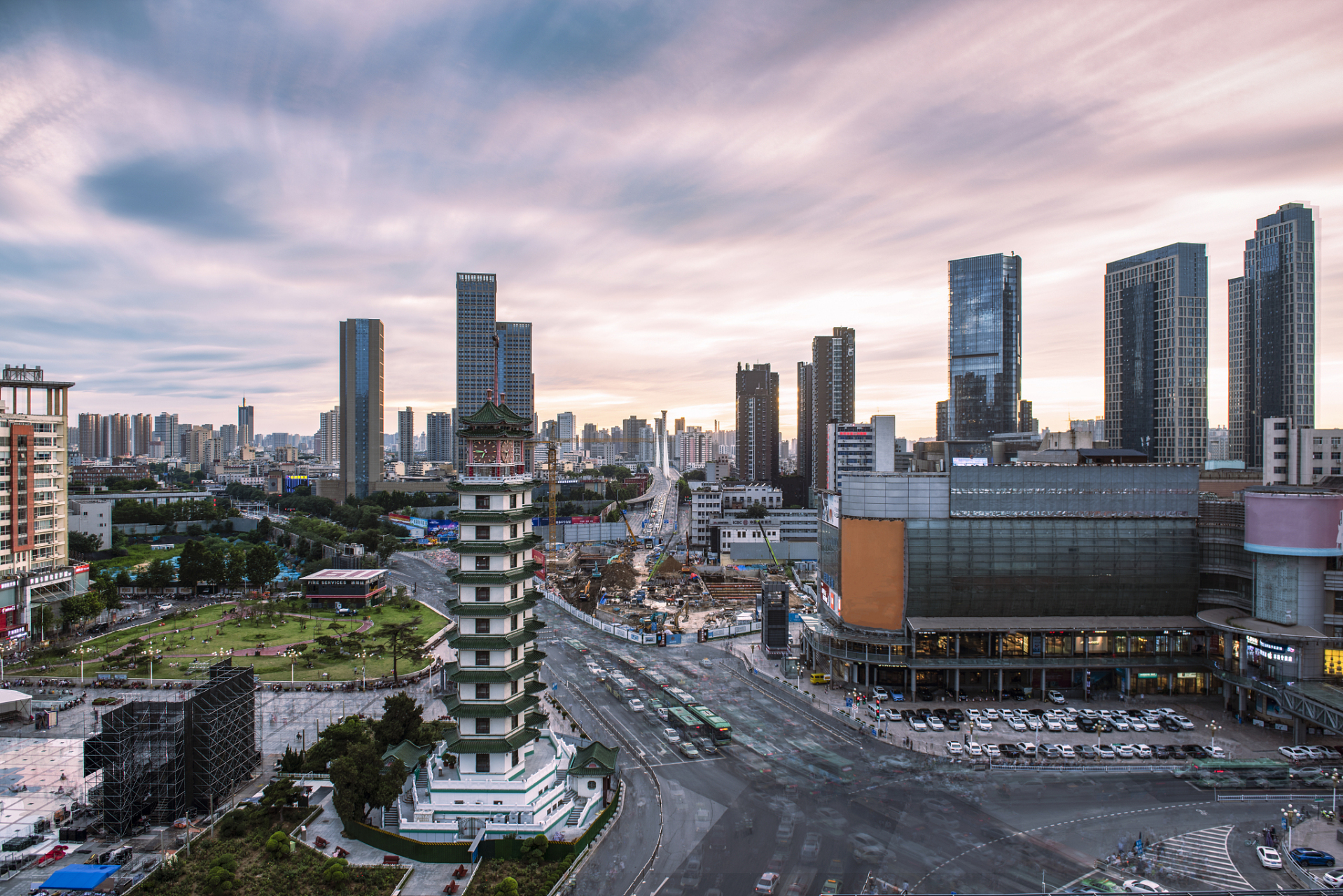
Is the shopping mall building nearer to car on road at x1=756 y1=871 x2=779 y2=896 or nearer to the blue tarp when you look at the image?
car on road at x1=756 y1=871 x2=779 y2=896

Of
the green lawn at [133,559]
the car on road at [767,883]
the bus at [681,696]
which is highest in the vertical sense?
the green lawn at [133,559]

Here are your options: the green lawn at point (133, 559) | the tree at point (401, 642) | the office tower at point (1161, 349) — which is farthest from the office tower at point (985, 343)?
the green lawn at point (133, 559)

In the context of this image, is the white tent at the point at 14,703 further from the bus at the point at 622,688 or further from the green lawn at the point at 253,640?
the bus at the point at 622,688

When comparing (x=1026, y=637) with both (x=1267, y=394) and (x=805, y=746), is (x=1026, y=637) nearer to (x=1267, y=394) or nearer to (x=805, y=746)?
(x=805, y=746)

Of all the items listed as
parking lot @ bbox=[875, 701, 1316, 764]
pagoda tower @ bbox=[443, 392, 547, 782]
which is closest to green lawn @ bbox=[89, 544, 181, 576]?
pagoda tower @ bbox=[443, 392, 547, 782]

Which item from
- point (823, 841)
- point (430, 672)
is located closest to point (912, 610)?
point (823, 841)

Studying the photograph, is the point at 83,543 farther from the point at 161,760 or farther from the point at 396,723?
the point at 396,723
